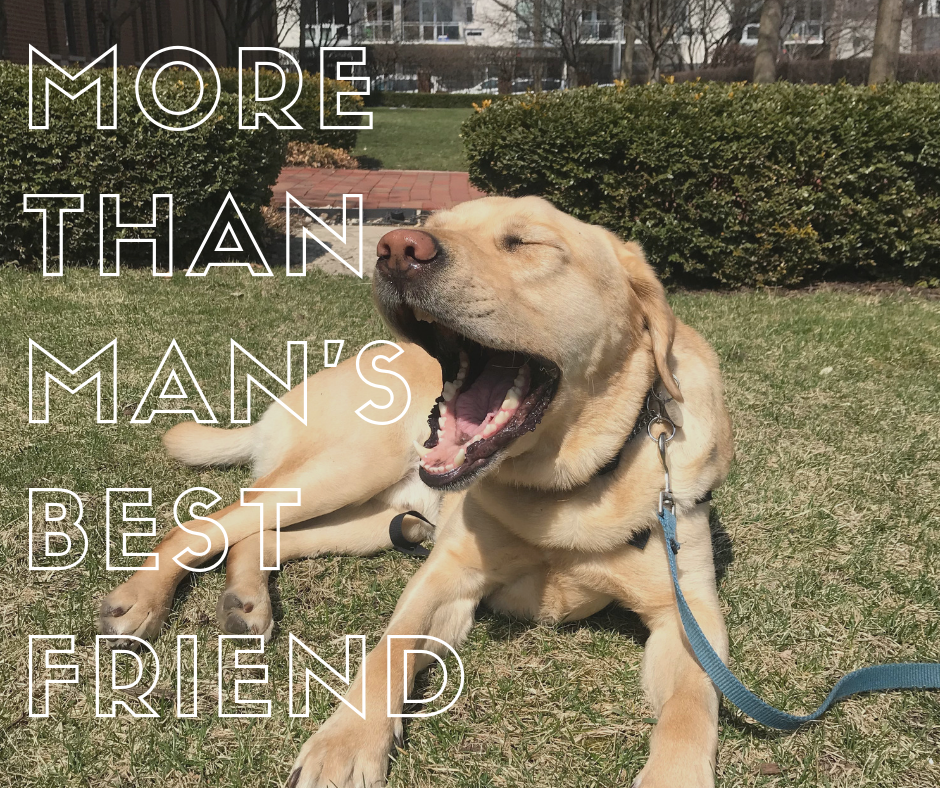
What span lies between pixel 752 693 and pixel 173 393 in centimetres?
356

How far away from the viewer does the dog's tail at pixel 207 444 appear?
341 centimetres

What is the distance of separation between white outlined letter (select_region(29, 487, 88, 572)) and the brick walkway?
25.3 feet

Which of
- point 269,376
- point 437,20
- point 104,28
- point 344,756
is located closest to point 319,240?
point 269,376

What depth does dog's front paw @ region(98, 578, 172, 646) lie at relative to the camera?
7.98 ft

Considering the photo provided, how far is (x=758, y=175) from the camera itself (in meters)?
6.80

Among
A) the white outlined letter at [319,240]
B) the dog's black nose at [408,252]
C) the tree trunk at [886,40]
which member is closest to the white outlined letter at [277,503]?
the dog's black nose at [408,252]

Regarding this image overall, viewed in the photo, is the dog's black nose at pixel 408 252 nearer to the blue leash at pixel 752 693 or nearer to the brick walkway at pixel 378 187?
the blue leash at pixel 752 693

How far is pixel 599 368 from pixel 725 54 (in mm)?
48233

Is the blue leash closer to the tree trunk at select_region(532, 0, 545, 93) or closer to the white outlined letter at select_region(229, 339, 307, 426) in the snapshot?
the white outlined letter at select_region(229, 339, 307, 426)

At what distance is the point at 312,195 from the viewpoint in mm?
11688

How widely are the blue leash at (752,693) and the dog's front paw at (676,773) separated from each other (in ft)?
0.62

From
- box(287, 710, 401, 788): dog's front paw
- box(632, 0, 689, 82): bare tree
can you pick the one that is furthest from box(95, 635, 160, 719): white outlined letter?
box(632, 0, 689, 82): bare tree

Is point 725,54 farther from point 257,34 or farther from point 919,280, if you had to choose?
point 919,280

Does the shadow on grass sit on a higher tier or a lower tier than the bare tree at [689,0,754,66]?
lower
